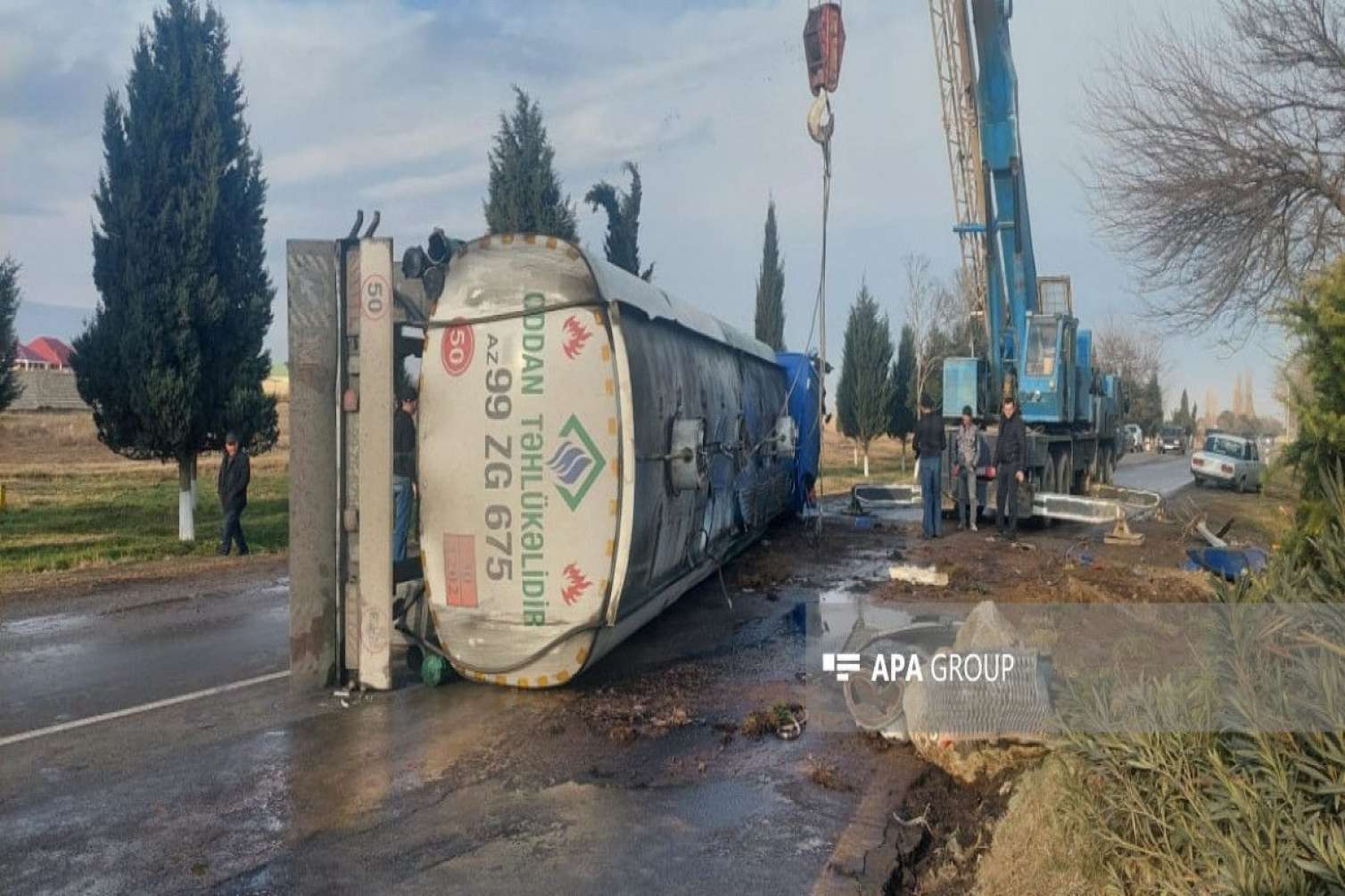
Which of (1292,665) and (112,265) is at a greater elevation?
(112,265)

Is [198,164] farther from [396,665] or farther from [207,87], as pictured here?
[396,665]

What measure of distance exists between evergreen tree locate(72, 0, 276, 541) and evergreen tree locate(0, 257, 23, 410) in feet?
8.59

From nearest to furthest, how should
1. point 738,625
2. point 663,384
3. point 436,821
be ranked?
point 436,821 < point 663,384 < point 738,625

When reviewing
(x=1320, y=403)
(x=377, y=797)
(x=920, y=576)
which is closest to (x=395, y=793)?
(x=377, y=797)

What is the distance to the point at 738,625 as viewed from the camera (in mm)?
9141

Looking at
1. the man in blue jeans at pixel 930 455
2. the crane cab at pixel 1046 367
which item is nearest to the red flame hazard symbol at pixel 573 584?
the man in blue jeans at pixel 930 455

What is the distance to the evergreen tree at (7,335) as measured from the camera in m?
17.8

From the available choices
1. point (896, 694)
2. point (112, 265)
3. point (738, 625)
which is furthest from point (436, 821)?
point (112, 265)

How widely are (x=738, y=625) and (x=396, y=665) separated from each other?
9.91ft

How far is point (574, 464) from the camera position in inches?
254

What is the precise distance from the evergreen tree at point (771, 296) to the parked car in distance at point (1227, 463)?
57.4 feet

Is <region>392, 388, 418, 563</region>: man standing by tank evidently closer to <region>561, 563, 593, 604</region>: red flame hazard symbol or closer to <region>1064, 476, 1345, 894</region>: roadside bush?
<region>561, 563, 593, 604</region>: red flame hazard symbol

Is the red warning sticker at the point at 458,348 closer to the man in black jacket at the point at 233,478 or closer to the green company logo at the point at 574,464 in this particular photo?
the green company logo at the point at 574,464

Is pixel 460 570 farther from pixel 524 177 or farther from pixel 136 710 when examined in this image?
pixel 524 177
